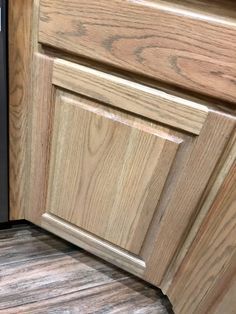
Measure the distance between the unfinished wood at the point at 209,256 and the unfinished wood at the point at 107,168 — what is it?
0.37ft

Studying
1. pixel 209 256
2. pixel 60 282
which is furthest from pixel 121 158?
pixel 60 282

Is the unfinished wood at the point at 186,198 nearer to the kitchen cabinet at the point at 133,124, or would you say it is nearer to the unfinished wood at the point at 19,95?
the kitchen cabinet at the point at 133,124

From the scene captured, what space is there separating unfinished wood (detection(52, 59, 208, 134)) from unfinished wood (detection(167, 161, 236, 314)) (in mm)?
119

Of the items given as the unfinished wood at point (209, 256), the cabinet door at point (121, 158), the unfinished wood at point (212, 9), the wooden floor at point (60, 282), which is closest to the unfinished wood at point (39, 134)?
the cabinet door at point (121, 158)

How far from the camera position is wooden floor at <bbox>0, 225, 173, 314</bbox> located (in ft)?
2.99

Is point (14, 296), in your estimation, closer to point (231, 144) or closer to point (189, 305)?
point (189, 305)

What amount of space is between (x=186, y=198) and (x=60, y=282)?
51 centimetres

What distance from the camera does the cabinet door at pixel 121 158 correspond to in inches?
22.9

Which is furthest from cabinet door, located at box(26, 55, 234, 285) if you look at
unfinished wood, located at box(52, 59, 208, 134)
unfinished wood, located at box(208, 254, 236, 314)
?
unfinished wood, located at box(208, 254, 236, 314)

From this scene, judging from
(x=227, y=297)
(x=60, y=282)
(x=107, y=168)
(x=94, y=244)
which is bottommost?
(x=60, y=282)

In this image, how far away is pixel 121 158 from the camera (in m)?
0.68

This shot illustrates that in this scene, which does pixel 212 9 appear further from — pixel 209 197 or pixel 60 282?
pixel 60 282

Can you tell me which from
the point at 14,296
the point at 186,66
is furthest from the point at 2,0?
the point at 14,296

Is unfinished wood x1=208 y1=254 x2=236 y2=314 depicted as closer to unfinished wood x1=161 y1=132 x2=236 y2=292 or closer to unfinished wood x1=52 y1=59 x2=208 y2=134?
unfinished wood x1=161 y1=132 x2=236 y2=292
